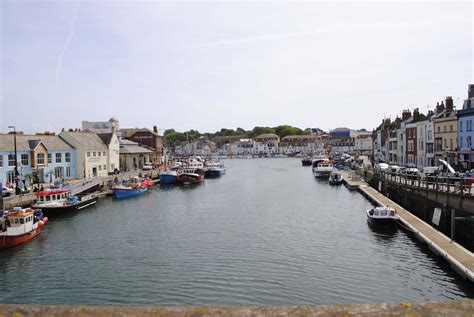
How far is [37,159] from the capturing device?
52.9 meters

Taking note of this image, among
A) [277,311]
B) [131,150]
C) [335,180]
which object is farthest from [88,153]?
[277,311]

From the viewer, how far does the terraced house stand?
48.3 meters

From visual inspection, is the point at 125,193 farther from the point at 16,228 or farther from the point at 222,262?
the point at 222,262

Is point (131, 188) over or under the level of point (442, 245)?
over

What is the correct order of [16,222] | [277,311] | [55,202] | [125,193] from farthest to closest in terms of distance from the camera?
[125,193] < [55,202] < [16,222] < [277,311]

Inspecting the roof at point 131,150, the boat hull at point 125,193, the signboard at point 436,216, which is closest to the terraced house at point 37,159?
the boat hull at point 125,193

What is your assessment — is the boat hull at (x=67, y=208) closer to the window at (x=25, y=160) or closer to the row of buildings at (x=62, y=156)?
the row of buildings at (x=62, y=156)

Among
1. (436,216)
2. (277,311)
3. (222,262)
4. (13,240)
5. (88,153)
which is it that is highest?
(88,153)

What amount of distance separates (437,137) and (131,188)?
40849 millimetres

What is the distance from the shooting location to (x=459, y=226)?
1022 inches

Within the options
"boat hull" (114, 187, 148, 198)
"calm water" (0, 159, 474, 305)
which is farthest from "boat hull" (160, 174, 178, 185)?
"calm water" (0, 159, 474, 305)

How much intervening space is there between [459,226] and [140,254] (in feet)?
64.2

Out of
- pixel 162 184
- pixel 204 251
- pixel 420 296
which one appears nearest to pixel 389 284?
pixel 420 296

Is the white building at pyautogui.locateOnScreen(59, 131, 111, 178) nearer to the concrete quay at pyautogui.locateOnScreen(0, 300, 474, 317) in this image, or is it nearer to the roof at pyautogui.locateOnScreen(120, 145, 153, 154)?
the roof at pyautogui.locateOnScreen(120, 145, 153, 154)
